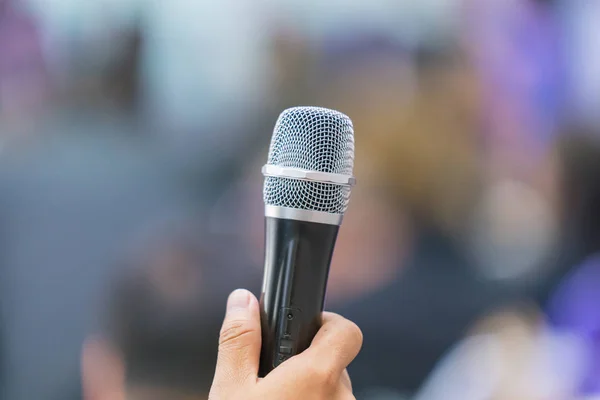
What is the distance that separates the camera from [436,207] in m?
1.77

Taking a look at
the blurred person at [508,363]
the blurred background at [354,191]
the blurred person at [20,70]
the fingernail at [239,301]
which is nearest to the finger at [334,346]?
the fingernail at [239,301]

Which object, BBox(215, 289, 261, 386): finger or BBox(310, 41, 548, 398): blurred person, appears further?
BBox(310, 41, 548, 398): blurred person

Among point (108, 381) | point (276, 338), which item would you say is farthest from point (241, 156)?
point (276, 338)

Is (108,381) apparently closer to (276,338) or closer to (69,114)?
(69,114)

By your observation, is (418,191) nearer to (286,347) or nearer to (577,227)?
(577,227)

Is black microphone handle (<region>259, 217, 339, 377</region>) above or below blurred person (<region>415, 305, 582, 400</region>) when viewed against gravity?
above

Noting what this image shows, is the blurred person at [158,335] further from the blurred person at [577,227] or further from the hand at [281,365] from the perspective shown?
the blurred person at [577,227]

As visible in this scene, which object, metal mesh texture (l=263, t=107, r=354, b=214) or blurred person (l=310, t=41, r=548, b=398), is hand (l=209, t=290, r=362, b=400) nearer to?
metal mesh texture (l=263, t=107, r=354, b=214)

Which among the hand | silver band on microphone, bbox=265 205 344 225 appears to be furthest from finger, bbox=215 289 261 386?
silver band on microphone, bbox=265 205 344 225

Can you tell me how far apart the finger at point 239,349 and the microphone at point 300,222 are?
2 centimetres

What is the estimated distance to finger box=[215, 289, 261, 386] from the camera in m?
0.72

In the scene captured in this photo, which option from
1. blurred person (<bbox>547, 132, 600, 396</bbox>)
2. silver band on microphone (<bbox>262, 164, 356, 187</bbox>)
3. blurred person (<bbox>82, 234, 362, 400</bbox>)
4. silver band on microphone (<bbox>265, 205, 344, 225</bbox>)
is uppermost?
silver band on microphone (<bbox>262, 164, 356, 187</bbox>)

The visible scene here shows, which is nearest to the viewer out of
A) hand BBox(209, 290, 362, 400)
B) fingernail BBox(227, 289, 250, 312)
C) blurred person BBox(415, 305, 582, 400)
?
hand BBox(209, 290, 362, 400)

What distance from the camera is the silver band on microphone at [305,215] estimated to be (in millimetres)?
738
